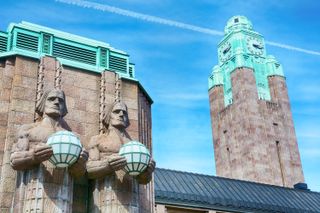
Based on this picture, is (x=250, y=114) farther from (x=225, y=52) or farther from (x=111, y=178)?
(x=111, y=178)

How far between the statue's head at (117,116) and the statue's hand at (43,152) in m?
→ 2.85

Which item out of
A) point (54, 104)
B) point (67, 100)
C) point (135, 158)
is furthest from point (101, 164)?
point (67, 100)

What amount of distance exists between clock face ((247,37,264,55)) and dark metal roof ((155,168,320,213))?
2056 inches

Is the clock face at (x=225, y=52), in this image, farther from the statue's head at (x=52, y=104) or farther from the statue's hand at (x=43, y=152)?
the statue's hand at (x=43, y=152)

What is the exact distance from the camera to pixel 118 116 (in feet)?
45.9

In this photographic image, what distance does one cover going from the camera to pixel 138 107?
51.1 ft

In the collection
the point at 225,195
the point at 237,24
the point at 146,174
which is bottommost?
the point at 146,174

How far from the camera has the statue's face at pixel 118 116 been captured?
45.8ft

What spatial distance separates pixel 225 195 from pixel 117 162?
735 inches

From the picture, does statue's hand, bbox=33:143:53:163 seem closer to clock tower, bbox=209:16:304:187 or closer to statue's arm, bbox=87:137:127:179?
statue's arm, bbox=87:137:127:179

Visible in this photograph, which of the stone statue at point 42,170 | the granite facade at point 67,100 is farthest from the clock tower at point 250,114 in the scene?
the stone statue at point 42,170

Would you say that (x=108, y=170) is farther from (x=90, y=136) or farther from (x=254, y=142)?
(x=254, y=142)

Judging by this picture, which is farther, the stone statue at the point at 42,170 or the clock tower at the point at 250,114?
the clock tower at the point at 250,114

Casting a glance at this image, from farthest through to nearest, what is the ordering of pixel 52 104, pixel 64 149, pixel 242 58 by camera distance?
pixel 242 58, pixel 52 104, pixel 64 149
